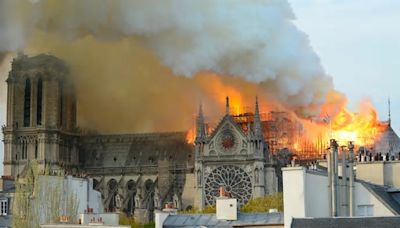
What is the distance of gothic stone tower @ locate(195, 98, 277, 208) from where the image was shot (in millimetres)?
111938

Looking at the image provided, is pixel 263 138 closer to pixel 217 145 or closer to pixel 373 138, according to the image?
pixel 217 145

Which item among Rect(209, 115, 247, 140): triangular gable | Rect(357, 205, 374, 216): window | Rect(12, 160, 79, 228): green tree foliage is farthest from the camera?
Rect(209, 115, 247, 140): triangular gable

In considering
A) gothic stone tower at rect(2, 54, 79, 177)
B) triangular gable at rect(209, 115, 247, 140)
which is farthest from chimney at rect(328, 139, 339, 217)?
gothic stone tower at rect(2, 54, 79, 177)

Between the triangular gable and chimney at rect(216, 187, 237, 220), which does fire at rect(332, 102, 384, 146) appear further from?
chimney at rect(216, 187, 237, 220)

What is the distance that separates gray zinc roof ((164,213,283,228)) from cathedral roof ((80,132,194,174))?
73661 millimetres

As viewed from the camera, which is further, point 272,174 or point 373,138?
point 272,174

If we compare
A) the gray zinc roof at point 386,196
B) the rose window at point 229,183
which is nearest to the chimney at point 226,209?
the gray zinc roof at point 386,196

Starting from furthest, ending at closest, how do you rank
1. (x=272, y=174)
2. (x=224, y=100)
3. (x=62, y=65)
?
1. (x=62, y=65)
2. (x=224, y=100)
3. (x=272, y=174)

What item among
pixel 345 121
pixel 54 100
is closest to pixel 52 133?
pixel 54 100

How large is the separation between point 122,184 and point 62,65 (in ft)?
50.6

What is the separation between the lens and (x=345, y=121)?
100 meters

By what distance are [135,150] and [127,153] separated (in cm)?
90

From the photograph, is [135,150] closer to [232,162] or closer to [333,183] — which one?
[232,162]

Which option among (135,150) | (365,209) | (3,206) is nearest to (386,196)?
(365,209)
